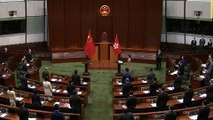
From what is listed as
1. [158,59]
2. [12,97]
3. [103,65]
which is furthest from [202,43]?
[12,97]

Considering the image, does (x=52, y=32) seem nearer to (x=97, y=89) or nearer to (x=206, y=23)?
(x=97, y=89)

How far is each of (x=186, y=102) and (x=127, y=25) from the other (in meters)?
14.6

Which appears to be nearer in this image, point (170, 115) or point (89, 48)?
point (170, 115)

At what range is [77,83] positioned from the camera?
64.2 ft

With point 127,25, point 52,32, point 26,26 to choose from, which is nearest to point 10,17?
point 26,26

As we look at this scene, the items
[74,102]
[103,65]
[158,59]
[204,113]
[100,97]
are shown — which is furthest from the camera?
[103,65]

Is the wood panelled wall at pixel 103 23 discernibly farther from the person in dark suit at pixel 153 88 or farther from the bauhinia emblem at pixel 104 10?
the person in dark suit at pixel 153 88

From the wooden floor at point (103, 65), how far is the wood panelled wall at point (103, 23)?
2.59 metres

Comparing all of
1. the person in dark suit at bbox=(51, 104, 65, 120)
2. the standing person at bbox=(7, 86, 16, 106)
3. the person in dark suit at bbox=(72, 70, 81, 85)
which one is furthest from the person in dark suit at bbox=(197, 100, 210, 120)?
the person in dark suit at bbox=(72, 70, 81, 85)

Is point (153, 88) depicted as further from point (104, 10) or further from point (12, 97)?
point (104, 10)

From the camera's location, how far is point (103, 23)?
1164 inches

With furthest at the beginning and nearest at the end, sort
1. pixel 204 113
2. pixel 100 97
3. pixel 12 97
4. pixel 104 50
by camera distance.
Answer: pixel 104 50 → pixel 100 97 → pixel 12 97 → pixel 204 113

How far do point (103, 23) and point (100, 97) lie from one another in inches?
393

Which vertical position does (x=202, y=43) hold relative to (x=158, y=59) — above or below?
above
